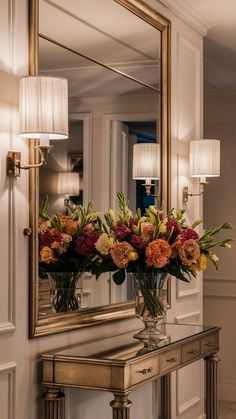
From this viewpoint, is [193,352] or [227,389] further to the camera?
[227,389]

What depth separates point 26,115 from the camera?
285 centimetres

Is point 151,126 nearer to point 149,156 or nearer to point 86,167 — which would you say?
point 149,156

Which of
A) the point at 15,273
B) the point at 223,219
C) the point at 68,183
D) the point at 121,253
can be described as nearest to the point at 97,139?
the point at 68,183

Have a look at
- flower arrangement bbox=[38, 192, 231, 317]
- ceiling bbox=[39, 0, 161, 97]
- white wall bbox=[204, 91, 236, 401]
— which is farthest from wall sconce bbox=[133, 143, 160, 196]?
white wall bbox=[204, 91, 236, 401]

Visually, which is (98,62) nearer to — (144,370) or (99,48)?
(99,48)

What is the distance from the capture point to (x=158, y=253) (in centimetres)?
337

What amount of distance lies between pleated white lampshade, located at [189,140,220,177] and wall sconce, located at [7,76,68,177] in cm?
169

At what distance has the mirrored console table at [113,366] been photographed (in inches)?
118

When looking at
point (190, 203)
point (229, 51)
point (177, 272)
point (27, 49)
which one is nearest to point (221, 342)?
point (190, 203)

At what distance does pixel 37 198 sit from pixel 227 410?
3.41m

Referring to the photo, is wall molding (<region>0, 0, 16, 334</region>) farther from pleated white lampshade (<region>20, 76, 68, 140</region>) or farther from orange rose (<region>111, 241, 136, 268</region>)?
orange rose (<region>111, 241, 136, 268</region>)

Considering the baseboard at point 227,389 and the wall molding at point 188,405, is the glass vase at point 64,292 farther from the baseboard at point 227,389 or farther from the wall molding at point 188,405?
the baseboard at point 227,389

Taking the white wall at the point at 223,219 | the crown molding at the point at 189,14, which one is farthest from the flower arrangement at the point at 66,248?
the white wall at the point at 223,219

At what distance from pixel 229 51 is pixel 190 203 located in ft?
4.09
